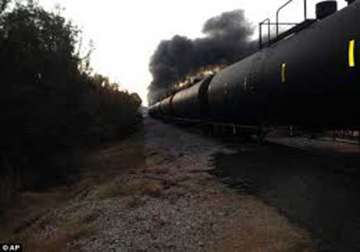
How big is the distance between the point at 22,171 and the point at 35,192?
6.76 ft

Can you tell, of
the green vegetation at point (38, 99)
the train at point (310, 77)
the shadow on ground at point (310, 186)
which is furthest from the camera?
the green vegetation at point (38, 99)

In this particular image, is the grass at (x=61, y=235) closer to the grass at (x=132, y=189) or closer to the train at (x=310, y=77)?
the grass at (x=132, y=189)

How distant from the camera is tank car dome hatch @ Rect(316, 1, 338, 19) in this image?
28.4ft

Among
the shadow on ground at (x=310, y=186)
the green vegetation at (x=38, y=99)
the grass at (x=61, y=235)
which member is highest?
the green vegetation at (x=38, y=99)

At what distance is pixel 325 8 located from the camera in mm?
8719

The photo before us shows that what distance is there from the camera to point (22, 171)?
43.8 ft

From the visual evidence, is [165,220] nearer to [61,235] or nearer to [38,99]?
[61,235]

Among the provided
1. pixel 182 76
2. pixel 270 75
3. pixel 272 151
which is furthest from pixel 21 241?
pixel 182 76

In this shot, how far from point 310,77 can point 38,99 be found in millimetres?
10079

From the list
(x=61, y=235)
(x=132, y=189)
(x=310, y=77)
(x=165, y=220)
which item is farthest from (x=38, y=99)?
(x=310, y=77)

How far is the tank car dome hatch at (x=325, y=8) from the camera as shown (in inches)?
341

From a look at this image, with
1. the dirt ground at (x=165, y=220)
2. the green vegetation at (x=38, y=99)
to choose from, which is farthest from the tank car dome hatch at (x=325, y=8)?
the green vegetation at (x=38, y=99)

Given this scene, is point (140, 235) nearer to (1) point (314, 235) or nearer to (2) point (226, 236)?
(2) point (226, 236)

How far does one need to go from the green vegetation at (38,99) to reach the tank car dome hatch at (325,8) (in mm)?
9261
